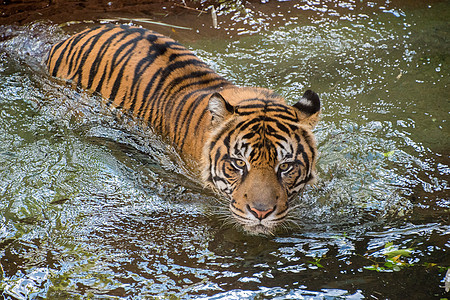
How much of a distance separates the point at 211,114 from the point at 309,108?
1.84 feet

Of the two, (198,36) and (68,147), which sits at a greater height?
(198,36)

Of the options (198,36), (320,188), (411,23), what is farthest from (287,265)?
(411,23)

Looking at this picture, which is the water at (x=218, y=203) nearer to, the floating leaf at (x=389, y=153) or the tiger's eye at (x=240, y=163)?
the floating leaf at (x=389, y=153)

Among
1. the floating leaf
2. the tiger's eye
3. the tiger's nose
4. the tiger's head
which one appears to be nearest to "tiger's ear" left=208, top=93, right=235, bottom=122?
the tiger's head

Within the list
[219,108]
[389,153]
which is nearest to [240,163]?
[219,108]

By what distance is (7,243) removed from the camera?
2824 mm

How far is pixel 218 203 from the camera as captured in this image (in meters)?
3.27

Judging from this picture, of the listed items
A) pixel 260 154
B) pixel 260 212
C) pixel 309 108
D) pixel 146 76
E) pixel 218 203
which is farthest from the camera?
pixel 146 76

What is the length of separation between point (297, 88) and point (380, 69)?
860 mm

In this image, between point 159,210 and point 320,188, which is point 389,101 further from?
point 159,210

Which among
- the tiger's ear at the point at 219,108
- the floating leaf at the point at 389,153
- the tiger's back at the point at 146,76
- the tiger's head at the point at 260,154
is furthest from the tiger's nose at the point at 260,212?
the floating leaf at the point at 389,153

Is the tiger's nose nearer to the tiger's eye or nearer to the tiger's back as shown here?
the tiger's eye

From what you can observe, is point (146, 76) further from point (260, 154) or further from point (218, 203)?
point (260, 154)

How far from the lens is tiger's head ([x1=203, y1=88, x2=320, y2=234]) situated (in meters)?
2.61
